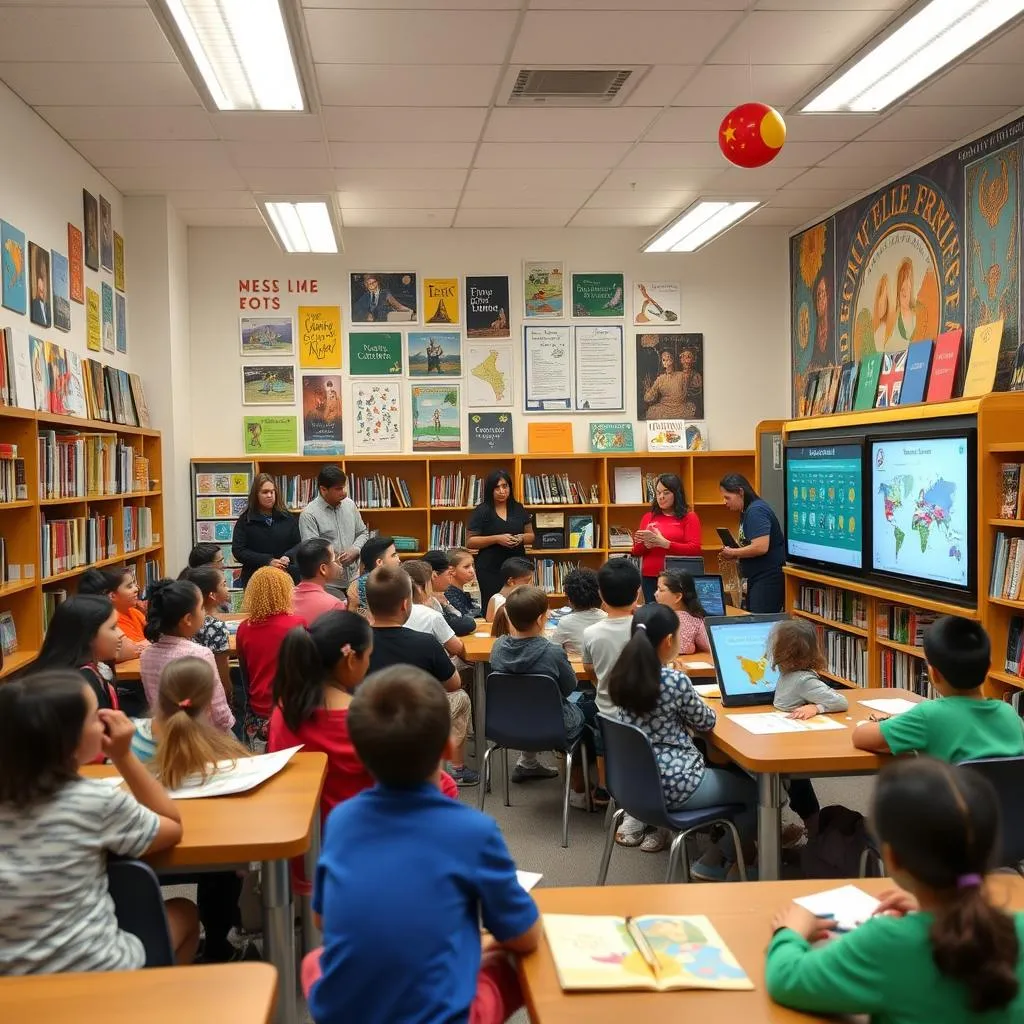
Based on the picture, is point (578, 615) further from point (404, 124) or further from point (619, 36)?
point (404, 124)

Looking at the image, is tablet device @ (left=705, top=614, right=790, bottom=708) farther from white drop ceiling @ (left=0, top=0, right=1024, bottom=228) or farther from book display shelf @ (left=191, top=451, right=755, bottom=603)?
book display shelf @ (left=191, top=451, right=755, bottom=603)

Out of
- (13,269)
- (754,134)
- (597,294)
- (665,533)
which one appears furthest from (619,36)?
(597,294)

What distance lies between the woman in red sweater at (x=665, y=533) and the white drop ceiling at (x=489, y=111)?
2.06 meters

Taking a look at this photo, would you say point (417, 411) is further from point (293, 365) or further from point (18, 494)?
point (18, 494)

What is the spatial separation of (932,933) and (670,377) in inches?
285

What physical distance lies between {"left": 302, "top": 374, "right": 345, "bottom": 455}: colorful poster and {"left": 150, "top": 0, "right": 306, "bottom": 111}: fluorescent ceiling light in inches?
132

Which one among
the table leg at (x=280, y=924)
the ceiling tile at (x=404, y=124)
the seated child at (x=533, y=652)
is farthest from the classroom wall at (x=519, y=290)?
the table leg at (x=280, y=924)

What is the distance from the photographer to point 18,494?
4.43 meters

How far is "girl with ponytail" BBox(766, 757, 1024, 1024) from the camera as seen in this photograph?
1363mm

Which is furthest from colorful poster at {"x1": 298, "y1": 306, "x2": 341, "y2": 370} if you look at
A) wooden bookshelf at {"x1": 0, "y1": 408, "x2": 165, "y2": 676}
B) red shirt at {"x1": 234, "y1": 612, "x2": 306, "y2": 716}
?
red shirt at {"x1": 234, "y1": 612, "x2": 306, "y2": 716}

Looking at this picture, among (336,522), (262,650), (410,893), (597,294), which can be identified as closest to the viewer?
(410,893)

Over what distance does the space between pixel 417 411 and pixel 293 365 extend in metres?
1.08

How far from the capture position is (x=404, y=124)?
564cm

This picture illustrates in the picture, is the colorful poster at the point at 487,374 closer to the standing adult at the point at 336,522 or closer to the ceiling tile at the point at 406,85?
the standing adult at the point at 336,522
